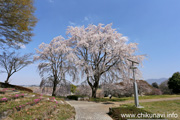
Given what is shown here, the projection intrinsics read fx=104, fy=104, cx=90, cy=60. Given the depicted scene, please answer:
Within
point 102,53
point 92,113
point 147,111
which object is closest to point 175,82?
point 102,53

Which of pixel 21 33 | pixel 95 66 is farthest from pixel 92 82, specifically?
pixel 21 33

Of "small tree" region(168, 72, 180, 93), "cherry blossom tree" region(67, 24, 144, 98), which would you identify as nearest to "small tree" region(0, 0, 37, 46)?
"cherry blossom tree" region(67, 24, 144, 98)

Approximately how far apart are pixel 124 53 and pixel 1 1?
46.5 feet

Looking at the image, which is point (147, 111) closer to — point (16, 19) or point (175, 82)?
point (16, 19)

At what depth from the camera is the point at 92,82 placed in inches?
638

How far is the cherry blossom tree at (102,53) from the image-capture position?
14930 mm

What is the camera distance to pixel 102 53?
1656 centimetres

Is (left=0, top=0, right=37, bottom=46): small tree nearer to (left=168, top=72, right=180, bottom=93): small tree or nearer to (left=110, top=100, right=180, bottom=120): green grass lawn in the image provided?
(left=110, top=100, right=180, bottom=120): green grass lawn

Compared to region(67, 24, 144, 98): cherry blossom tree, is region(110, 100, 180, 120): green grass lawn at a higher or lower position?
lower

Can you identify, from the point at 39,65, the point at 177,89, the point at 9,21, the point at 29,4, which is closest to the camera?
the point at 9,21

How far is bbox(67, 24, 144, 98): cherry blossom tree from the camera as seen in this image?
14.9 m

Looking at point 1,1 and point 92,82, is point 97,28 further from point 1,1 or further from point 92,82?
point 1,1

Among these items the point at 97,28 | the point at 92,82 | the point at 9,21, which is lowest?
the point at 92,82

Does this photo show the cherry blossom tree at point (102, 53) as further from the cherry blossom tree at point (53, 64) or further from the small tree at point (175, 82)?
the small tree at point (175, 82)
